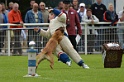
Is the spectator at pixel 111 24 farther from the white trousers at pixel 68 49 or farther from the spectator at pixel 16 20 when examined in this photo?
the white trousers at pixel 68 49

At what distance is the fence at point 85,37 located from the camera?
29.7m

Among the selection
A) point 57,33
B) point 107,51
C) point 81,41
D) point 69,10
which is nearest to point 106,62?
point 107,51

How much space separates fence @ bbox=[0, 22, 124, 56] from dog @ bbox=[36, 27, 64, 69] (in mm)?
9700

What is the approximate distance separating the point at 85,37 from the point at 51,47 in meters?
11.1

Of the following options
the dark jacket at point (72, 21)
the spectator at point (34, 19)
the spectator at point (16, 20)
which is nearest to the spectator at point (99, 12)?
the spectator at point (34, 19)

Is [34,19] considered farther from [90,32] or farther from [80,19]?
[90,32]

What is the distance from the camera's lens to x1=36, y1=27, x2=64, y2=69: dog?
19.0 meters

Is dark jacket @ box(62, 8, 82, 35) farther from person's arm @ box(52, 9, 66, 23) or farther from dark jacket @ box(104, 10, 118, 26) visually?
dark jacket @ box(104, 10, 118, 26)

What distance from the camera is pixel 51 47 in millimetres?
19250

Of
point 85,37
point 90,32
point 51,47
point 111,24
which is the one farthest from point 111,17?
point 51,47

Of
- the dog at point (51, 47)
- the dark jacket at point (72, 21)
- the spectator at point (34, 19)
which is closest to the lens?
the dog at point (51, 47)

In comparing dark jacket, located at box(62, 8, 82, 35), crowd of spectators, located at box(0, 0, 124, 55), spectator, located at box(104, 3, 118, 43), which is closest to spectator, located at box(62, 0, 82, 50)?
dark jacket, located at box(62, 8, 82, 35)

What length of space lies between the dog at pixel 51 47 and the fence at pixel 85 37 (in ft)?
31.8

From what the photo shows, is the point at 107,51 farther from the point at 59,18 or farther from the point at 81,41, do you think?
the point at 81,41
